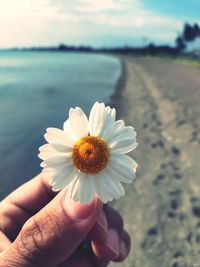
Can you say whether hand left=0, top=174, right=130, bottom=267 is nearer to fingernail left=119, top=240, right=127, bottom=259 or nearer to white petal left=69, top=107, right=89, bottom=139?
fingernail left=119, top=240, right=127, bottom=259

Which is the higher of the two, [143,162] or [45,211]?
[45,211]

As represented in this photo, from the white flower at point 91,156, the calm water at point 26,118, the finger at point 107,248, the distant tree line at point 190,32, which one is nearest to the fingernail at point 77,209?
the white flower at point 91,156

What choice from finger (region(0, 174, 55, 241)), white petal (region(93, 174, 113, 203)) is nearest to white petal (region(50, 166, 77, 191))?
white petal (region(93, 174, 113, 203))

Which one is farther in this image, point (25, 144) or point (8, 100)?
point (8, 100)

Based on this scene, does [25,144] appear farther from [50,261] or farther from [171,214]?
[50,261]

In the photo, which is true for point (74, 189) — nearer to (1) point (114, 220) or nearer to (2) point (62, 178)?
(2) point (62, 178)

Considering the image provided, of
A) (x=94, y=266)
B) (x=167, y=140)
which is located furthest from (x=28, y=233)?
(x=167, y=140)

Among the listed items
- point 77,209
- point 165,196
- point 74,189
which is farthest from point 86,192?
point 165,196
